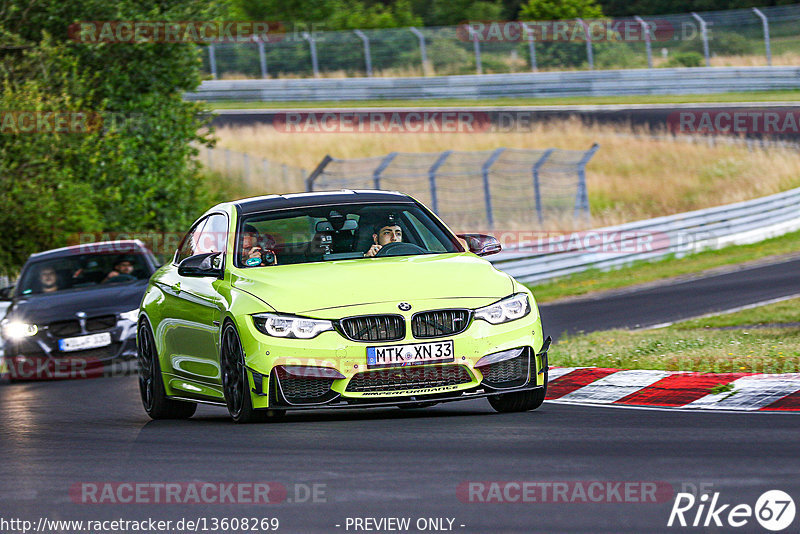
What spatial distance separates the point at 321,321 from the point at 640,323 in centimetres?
1045

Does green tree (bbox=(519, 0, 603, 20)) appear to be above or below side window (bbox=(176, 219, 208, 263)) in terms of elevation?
below

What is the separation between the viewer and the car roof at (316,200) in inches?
391

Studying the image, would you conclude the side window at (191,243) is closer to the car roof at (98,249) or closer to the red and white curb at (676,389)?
the red and white curb at (676,389)

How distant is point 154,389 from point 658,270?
1660 centimetres

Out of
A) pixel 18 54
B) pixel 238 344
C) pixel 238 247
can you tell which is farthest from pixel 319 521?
pixel 18 54

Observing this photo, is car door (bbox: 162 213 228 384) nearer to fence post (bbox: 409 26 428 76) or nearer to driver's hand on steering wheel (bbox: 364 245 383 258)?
driver's hand on steering wheel (bbox: 364 245 383 258)

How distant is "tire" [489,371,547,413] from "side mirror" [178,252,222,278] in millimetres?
2036

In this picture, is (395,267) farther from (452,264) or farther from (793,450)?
(793,450)

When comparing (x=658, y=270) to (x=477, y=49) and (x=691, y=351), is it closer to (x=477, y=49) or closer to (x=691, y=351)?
(x=691, y=351)

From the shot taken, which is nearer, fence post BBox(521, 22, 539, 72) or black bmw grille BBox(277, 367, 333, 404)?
black bmw grille BBox(277, 367, 333, 404)

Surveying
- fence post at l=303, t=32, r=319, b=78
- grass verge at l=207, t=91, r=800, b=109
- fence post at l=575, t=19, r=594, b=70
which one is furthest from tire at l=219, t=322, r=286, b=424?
fence post at l=303, t=32, r=319, b=78

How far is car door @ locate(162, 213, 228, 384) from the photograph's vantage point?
9.58 metres

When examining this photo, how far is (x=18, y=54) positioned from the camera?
92.6ft

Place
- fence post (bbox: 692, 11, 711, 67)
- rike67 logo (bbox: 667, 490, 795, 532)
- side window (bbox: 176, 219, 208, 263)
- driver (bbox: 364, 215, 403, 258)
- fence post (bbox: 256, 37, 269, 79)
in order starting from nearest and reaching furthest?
rike67 logo (bbox: 667, 490, 795, 532), driver (bbox: 364, 215, 403, 258), side window (bbox: 176, 219, 208, 263), fence post (bbox: 692, 11, 711, 67), fence post (bbox: 256, 37, 269, 79)
